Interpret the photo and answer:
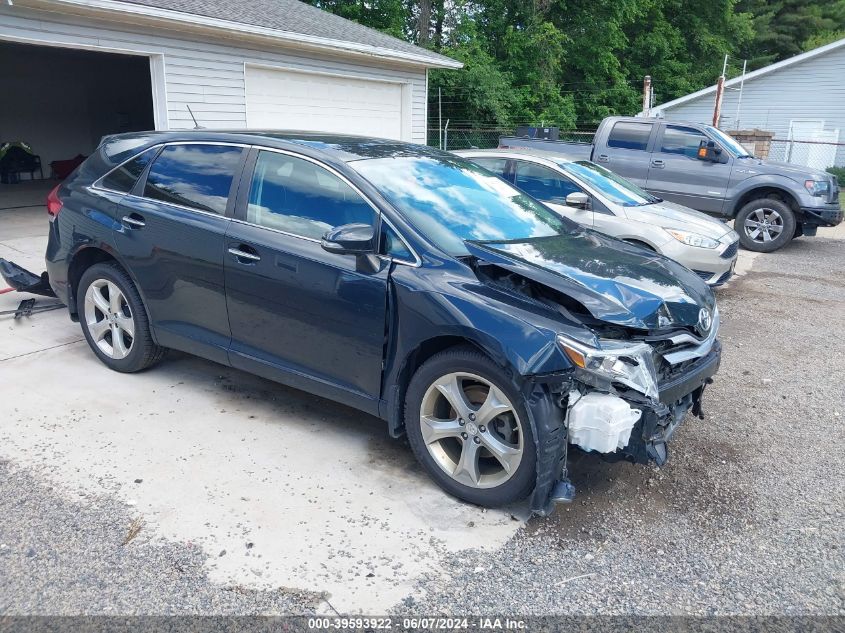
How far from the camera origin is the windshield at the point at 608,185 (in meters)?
7.88

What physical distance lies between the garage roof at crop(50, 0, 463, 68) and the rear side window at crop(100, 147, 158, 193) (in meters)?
4.31

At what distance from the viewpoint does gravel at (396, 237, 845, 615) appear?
2.91m

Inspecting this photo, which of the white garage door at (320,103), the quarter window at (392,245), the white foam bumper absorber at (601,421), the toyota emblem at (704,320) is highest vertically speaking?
the white garage door at (320,103)

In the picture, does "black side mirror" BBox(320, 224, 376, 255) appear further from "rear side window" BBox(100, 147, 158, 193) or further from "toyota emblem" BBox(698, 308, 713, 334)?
"rear side window" BBox(100, 147, 158, 193)

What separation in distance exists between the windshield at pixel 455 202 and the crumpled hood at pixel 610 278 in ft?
0.45

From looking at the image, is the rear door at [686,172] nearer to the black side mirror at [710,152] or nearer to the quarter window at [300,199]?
the black side mirror at [710,152]

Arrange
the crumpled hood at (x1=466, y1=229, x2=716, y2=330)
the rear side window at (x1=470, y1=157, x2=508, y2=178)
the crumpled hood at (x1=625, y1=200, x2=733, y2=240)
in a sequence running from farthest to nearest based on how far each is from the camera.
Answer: the rear side window at (x1=470, y1=157, x2=508, y2=178), the crumpled hood at (x1=625, y1=200, x2=733, y2=240), the crumpled hood at (x1=466, y1=229, x2=716, y2=330)

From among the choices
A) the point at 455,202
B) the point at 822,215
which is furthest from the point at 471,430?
the point at 822,215

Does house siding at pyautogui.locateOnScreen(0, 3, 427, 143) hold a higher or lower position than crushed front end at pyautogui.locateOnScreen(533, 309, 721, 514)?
higher

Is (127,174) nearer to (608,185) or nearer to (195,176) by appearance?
(195,176)

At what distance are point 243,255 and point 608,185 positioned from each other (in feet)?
17.3

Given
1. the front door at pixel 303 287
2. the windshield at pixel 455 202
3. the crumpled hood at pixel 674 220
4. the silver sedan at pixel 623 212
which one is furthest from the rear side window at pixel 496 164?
the front door at pixel 303 287

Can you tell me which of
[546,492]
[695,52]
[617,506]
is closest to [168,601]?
[546,492]

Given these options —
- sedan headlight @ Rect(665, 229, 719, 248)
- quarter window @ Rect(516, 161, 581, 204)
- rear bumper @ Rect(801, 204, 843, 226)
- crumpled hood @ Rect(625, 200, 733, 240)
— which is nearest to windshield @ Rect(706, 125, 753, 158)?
rear bumper @ Rect(801, 204, 843, 226)
